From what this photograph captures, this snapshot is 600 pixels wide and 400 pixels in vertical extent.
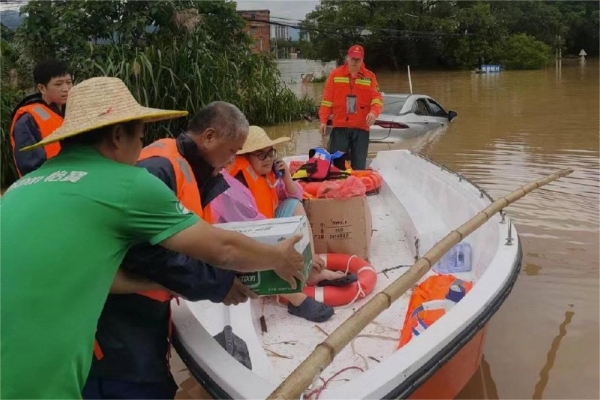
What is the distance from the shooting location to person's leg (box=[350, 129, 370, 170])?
575 centimetres

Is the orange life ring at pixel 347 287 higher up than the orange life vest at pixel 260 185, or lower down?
lower down

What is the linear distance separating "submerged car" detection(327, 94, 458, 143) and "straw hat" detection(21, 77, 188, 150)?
27.4ft

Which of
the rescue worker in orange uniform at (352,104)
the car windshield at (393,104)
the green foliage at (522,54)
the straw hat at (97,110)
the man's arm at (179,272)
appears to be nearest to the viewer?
the straw hat at (97,110)

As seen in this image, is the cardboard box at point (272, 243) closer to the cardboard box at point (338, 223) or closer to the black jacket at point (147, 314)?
the black jacket at point (147, 314)

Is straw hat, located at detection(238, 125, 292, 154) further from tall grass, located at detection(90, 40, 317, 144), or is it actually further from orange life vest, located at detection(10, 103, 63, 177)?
tall grass, located at detection(90, 40, 317, 144)

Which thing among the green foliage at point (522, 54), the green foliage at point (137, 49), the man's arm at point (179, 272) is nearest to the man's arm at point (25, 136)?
the man's arm at point (179, 272)

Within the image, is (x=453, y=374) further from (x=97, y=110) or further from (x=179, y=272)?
(x=97, y=110)

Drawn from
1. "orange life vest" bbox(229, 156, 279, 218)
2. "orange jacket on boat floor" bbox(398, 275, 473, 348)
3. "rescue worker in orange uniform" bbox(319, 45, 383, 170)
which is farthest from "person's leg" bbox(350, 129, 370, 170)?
"orange jacket on boat floor" bbox(398, 275, 473, 348)

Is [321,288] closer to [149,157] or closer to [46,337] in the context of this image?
[149,157]

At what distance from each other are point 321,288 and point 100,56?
6.19 metres

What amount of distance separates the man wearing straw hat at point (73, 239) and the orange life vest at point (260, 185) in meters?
1.74

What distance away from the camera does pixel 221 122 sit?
7.05 ft

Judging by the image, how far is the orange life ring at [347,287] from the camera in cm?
339

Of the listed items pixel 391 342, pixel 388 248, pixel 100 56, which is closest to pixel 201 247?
pixel 391 342
